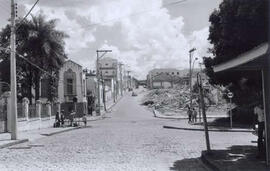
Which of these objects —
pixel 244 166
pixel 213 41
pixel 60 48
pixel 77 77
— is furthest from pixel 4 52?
pixel 244 166

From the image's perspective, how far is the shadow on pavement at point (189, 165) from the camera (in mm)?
11023

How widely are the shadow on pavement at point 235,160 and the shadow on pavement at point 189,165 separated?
0.69 ft

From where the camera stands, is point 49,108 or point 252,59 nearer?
point 252,59

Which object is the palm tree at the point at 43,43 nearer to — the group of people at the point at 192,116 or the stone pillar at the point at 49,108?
the stone pillar at the point at 49,108

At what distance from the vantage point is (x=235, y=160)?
37.8 ft

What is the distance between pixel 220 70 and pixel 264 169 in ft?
8.27

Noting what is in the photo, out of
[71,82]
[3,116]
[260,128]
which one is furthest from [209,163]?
[71,82]

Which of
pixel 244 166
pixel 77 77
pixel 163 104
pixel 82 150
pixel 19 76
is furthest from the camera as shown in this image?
pixel 163 104

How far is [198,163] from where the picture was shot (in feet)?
39.8

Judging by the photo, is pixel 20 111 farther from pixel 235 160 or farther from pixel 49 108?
pixel 235 160

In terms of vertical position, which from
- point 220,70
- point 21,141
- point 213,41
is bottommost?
point 21,141

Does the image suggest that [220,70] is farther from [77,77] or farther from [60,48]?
[77,77]

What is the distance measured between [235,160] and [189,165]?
3.92 ft

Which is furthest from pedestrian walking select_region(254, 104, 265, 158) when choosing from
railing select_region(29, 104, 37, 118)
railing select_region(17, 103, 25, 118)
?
railing select_region(29, 104, 37, 118)
